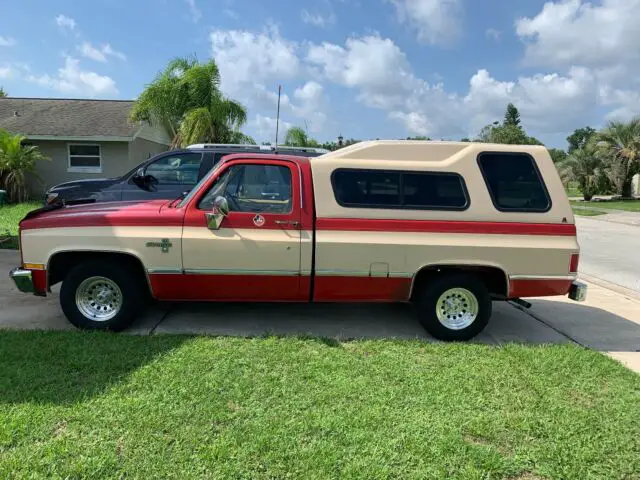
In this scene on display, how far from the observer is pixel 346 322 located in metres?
5.93

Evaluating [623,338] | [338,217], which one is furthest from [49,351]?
[623,338]

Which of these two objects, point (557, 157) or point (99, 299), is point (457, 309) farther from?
point (557, 157)

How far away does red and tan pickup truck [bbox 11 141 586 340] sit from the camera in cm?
500

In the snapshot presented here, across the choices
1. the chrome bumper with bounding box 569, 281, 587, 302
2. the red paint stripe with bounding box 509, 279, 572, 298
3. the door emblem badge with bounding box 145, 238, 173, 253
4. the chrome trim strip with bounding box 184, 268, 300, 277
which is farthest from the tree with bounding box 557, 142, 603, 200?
the door emblem badge with bounding box 145, 238, 173, 253

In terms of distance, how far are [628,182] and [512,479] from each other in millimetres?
38941

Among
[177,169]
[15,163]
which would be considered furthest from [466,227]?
[15,163]

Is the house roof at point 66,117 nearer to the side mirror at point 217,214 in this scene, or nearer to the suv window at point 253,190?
the suv window at point 253,190

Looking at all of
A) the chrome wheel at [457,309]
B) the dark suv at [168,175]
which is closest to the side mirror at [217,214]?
the chrome wheel at [457,309]

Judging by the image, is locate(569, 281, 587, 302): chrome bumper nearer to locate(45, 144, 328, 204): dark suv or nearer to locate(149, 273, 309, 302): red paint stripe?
locate(149, 273, 309, 302): red paint stripe

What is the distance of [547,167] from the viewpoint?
5.18 meters

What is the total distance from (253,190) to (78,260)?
1.99 meters

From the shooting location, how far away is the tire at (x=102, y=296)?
5062 mm

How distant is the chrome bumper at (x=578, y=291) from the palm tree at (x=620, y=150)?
111ft

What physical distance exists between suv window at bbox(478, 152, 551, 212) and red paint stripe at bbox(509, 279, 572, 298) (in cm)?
75
